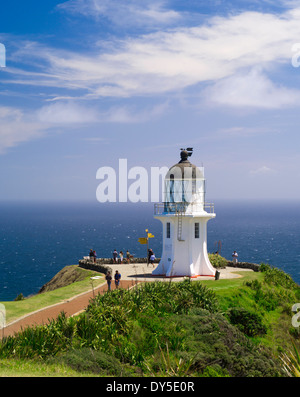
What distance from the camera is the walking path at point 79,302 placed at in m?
21.1

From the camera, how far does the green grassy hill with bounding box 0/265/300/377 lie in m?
16.0

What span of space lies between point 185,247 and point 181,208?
279cm

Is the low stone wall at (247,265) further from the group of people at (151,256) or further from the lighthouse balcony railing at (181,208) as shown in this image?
the lighthouse balcony railing at (181,208)

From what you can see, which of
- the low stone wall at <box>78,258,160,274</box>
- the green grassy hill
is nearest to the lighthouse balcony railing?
the low stone wall at <box>78,258,160,274</box>

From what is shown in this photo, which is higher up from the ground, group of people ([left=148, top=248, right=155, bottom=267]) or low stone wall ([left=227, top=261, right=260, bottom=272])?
group of people ([left=148, top=248, right=155, bottom=267])

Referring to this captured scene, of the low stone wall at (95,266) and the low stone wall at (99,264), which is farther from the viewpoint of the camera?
the low stone wall at (99,264)

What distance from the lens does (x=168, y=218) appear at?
33.2 metres

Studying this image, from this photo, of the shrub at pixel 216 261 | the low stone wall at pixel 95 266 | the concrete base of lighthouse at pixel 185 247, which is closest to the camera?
the concrete base of lighthouse at pixel 185 247

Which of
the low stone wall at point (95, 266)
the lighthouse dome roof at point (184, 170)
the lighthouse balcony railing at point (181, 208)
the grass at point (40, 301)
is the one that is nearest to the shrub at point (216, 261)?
the lighthouse balcony railing at point (181, 208)

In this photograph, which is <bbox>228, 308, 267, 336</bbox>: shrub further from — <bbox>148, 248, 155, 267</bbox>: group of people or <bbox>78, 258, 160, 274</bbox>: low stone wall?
<bbox>148, 248, 155, 267</bbox>: group of people

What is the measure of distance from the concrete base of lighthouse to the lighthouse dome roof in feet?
9.42

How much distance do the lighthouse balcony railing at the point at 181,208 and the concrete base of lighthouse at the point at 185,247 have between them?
0.40 meters

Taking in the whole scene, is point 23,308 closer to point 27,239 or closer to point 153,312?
point 153,312
